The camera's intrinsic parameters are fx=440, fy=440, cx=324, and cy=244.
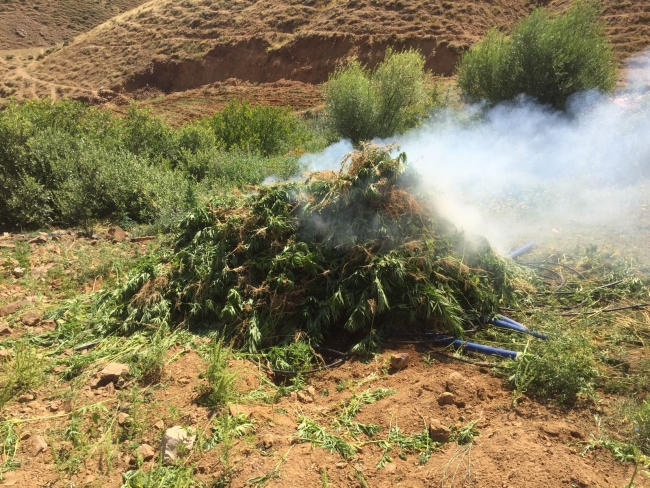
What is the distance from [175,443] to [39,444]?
3.04ft

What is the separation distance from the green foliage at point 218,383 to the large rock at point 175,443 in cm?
32

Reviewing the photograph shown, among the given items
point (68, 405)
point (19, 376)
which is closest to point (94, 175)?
point (19, 376)

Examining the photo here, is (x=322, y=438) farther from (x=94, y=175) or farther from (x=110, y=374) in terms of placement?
(x=94, y=175)

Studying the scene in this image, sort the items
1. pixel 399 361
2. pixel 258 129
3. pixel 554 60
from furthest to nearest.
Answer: pixel 258 129 < pixel 554 60 < pixel 399 361

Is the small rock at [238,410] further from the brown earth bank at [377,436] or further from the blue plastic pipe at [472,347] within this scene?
the blue plastic pipe at [472,347]

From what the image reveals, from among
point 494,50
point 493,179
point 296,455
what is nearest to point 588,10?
point 494,50

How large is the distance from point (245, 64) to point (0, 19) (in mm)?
24929

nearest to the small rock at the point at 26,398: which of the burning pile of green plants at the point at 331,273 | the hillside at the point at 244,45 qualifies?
the burning pile of green plants at the point at 331,273

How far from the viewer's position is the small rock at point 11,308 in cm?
448

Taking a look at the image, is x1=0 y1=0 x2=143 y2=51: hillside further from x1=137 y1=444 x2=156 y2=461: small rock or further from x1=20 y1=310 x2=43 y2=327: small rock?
x1=137 y1=444 x2=156 y2=461: small rock

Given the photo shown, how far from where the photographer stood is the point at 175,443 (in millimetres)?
2797

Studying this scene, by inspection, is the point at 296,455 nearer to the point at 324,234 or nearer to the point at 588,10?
the point at 324,234

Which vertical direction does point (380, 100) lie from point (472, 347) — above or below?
above

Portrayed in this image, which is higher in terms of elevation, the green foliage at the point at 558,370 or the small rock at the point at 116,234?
the green foliage at the point at 558,370
